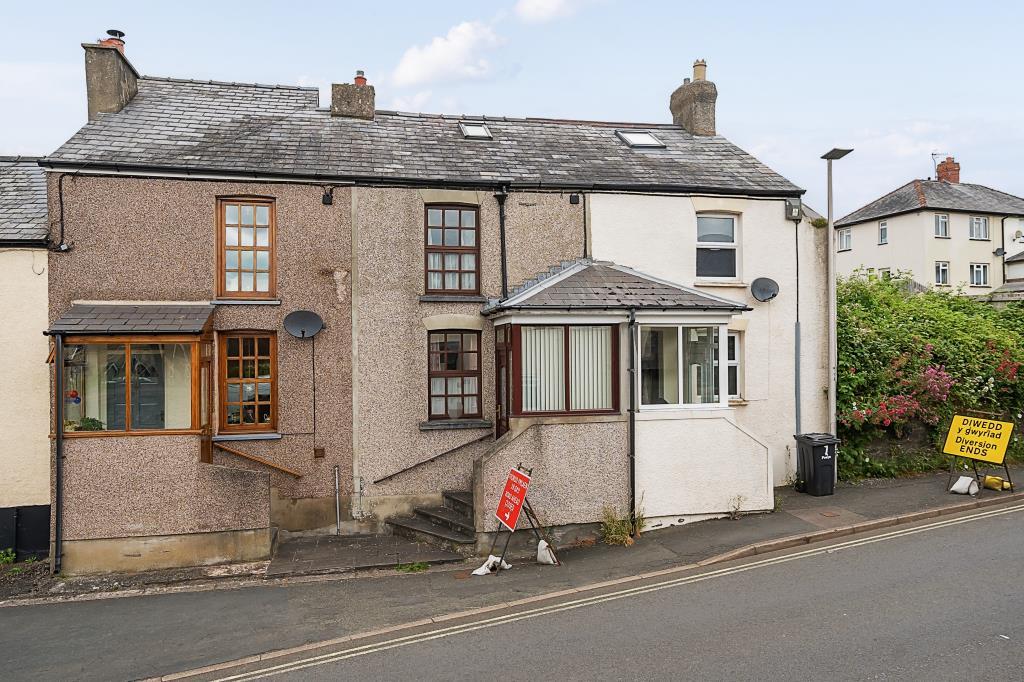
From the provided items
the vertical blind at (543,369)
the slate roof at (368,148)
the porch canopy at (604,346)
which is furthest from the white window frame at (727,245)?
the vertical blind at (543,369)

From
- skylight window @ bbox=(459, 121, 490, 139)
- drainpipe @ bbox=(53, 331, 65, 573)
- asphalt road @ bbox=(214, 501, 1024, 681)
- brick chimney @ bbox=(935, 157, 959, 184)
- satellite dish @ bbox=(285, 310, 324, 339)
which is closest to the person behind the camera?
asphalt road @ bbox=(214, 501, 1024, 681)

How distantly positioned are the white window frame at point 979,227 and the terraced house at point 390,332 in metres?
28.7

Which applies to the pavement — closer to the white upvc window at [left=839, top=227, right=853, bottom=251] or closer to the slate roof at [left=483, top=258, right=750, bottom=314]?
the slate roof at [left=483, top=258, right=750, bottom=314]

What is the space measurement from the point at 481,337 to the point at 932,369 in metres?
9.50

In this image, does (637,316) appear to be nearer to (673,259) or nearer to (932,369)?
(673,259)

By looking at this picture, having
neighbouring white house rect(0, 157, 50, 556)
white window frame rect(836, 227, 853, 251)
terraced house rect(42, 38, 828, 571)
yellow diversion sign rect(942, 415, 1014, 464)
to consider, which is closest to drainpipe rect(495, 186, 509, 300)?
terraced house rect(42, 38, 828, 571)

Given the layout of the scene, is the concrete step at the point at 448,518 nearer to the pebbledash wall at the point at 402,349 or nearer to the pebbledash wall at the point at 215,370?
the pebbledash wall at the point at 402,349

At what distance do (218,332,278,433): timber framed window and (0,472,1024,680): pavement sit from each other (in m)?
2.90

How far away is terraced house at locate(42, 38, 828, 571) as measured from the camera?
33.9ft

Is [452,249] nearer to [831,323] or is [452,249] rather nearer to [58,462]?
[58,462]

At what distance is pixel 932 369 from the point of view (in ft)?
45.8

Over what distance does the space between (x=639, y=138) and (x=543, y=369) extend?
6819 mm

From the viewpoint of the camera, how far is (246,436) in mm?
11367

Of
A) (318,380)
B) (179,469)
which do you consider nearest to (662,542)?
(318,380)
